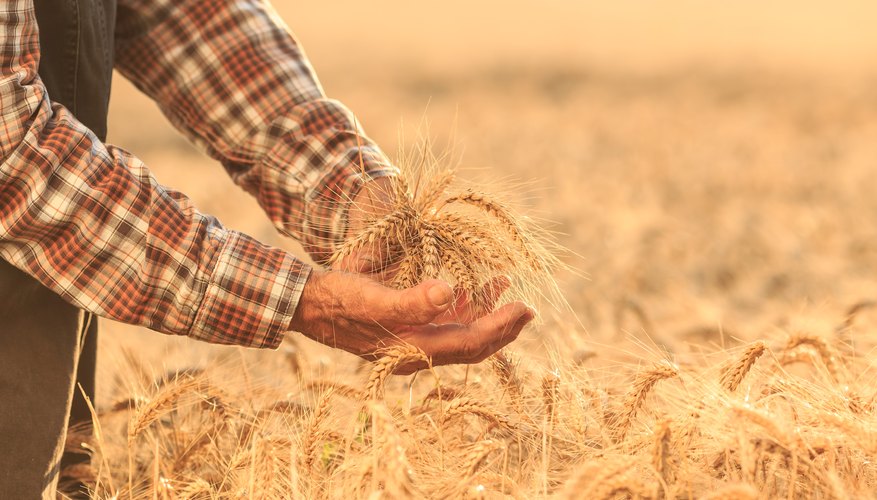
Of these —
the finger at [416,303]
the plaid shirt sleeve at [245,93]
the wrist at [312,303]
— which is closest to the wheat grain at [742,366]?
the finger at [416,303]

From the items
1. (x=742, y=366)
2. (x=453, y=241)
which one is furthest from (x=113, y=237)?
(x=742, y=366)

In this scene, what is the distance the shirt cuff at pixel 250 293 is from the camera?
1.96 m

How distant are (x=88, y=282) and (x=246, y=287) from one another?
31 cm

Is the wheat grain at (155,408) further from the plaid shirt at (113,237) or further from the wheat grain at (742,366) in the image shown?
the wheat grain at (742,366)

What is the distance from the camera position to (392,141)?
9.62 metres

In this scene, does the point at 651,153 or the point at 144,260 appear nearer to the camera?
the point at 144,260

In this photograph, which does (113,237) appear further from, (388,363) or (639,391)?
(639,391)

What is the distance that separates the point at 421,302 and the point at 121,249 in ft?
2.01

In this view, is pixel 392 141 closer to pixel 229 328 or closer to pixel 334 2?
pixel 229 328

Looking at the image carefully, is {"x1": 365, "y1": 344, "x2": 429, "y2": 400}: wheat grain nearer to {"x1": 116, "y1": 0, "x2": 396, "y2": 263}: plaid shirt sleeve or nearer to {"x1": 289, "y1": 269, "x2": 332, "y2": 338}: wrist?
{"x1": 289, "y1": 269, "x2": 332, "y2": 338}: wrist

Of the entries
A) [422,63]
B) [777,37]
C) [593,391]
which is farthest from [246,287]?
[777,37]

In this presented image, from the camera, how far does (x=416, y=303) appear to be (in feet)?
6.06

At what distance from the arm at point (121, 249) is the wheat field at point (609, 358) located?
A: 0.75 ft

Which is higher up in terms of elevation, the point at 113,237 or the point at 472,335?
the point at 472,335
